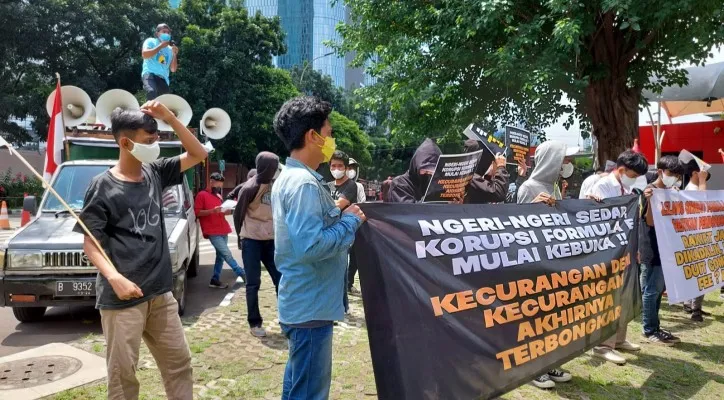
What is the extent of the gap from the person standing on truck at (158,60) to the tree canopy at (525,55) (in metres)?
3.57

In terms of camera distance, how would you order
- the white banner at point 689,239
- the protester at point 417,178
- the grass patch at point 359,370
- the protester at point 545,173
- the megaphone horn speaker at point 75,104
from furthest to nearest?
the megaphone horn speaker at point 75,104
the protester at point 417,178
the white banner at point 689,239
the protester at point 545,173
the grass patch at point 359,370

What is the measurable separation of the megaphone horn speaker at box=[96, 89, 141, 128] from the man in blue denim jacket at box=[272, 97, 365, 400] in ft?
21.1

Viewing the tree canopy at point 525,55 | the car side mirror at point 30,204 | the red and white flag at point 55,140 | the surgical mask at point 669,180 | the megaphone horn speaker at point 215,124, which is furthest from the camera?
the megaphone horn speaker at point 215,124

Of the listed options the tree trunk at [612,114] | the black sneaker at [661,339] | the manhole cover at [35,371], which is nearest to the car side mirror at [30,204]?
the manhole cover at [35,371]

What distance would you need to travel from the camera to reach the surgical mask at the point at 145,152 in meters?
2.85

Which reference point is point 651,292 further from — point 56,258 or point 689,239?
point 56,258

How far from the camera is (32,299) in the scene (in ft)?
17.0

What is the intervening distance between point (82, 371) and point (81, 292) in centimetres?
104

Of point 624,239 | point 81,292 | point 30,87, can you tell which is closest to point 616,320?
point 624,239

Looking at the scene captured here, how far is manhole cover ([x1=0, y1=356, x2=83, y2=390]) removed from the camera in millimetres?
4117

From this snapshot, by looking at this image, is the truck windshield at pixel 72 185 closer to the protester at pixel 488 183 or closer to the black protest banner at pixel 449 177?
the black protest banner at pixel 449 177

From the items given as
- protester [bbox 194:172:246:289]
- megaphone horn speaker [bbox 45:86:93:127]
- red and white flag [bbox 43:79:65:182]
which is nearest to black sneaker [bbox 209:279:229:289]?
protester [bbox 194:172:246:289]

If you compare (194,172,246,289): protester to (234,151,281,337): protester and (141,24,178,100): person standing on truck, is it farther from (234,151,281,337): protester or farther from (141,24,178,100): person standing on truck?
(141,24,178,100): person standing on truck

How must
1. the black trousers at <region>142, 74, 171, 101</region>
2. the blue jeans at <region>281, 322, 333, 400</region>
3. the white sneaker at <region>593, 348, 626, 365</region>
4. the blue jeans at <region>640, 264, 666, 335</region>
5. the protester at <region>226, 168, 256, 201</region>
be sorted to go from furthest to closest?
the black trousers at <region>142, 74, 171, 101</region> → the protester at <region>226, 168, 256, 201</region> → the blue jeans at <region>640, 264, 666, 335</region> → the white sneaker at <region>593, 348, 626, 365</region> → the blue jeans at <region>281, 322, 333, 400</region>
